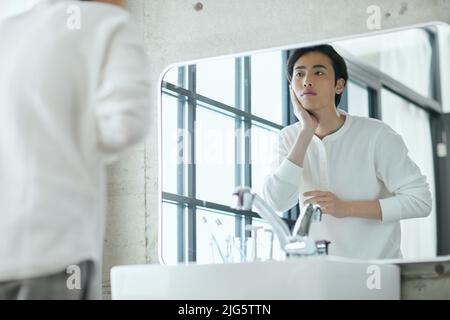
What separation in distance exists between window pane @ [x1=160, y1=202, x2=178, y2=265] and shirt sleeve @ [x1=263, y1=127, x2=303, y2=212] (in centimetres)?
29

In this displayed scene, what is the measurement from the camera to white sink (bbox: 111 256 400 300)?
1.72 meters

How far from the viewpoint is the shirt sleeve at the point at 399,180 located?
209 centimetres

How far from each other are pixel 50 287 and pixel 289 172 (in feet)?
4.07

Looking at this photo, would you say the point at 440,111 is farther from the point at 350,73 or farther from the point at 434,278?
the point at 434,278

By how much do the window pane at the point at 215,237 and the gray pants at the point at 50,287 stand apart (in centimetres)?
117

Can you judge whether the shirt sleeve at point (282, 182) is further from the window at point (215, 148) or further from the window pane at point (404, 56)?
the window pane at point (404, 56)

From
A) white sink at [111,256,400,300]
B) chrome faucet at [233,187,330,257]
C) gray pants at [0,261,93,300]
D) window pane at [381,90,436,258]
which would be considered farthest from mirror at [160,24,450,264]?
gray pants at [0,261,93,300]

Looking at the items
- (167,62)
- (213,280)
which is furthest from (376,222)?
(167,62)

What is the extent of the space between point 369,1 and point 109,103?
1.39 metres

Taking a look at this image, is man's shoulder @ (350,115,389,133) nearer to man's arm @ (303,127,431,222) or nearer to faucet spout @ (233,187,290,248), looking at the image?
man's arm @ (303,127,431,222)

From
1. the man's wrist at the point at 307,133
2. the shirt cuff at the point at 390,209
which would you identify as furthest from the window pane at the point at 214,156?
the shirt cuff at the point at 390,209

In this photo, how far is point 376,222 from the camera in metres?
2.12

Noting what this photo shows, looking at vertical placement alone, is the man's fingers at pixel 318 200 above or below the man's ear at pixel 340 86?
below

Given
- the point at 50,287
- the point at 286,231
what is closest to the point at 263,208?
the point at 286,231
